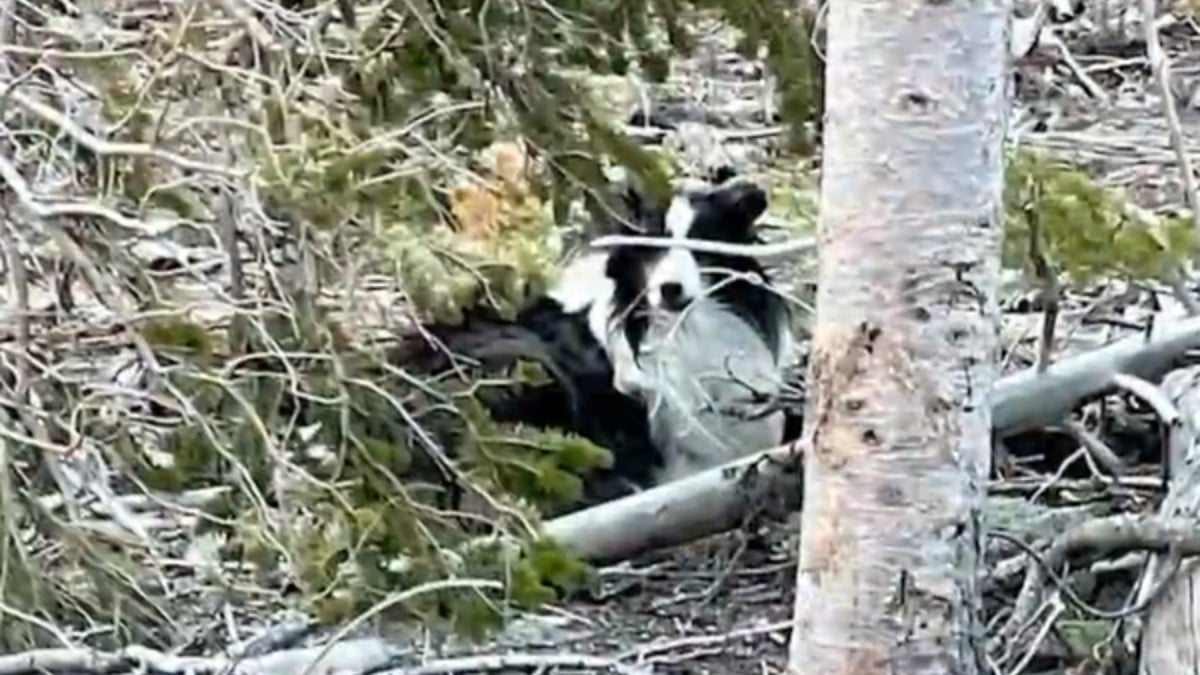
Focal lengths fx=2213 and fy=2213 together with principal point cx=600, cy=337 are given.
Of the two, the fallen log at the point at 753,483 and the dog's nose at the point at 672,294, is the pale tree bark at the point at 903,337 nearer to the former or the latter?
the fallen log at the point at 753,483

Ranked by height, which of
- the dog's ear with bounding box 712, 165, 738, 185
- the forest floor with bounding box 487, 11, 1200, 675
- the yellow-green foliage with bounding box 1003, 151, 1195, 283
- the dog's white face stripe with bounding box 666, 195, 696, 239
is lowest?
the forest floor with bounding box 487, 11, 1200, 675

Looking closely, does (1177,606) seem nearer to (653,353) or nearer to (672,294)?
(672,294)

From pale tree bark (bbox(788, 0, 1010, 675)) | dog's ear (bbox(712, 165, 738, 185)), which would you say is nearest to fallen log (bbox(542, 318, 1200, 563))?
dog's ear (bbox(712, 165, 738, 185))

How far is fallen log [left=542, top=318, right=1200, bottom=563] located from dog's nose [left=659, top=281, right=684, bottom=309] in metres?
1.19

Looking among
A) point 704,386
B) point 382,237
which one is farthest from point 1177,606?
point 704,386

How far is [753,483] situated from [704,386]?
140 cm

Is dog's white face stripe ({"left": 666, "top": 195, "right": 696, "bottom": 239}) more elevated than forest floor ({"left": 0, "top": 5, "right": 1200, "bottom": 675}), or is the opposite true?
dog's white face stripe ({"left": 666, "top": 195, "right": 696, "bottom": 239})

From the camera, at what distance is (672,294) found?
6422mm

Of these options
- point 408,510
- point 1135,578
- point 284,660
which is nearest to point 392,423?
point 408,510

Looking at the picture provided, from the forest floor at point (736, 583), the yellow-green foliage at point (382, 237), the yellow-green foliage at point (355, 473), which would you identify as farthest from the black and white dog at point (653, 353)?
the yellow-green foliage at point (355, 473)

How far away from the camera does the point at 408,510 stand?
4.41m

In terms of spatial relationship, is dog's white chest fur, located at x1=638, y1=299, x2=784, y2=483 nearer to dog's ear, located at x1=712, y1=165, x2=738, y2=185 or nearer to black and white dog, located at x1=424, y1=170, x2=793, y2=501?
black and white dog, located at x1=424, y1=170, x2=793, y2=501

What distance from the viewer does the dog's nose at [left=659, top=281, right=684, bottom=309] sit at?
21.0 ft

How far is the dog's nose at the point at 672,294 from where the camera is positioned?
6.41 meters
